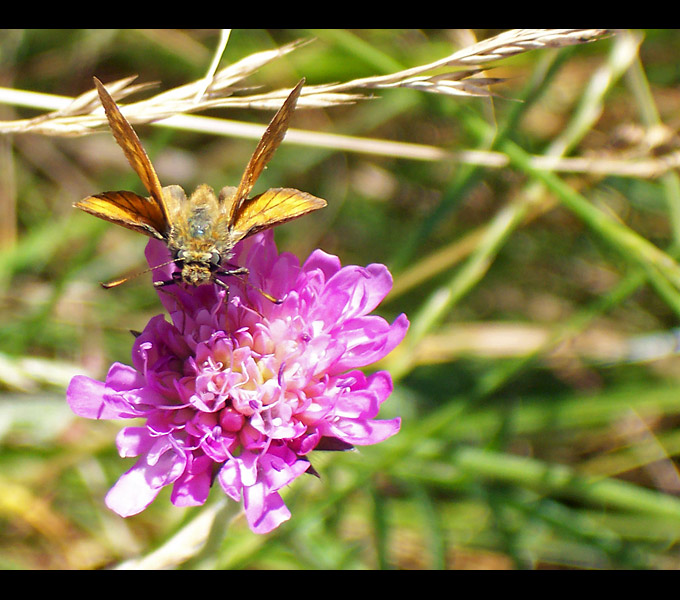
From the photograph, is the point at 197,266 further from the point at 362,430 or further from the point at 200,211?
the point at 362,430

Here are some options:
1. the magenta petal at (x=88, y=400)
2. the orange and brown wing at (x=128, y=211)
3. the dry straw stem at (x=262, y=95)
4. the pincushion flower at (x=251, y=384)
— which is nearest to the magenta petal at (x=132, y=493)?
the pincushion flower at (x=251, y=384)

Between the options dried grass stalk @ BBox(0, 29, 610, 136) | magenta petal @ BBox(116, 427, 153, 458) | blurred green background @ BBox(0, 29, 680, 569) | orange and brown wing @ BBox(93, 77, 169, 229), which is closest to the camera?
orange and brown wing @ BBox(93, 77, 169, 229)

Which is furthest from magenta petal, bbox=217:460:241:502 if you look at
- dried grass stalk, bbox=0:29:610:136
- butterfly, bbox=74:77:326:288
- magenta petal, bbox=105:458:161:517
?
dried grass stalk, bbox=0:29:610:136

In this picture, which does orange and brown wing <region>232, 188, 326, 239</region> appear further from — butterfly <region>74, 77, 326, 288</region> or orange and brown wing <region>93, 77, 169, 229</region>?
orange and brown wing <region>93, 77, 169, 229</region>

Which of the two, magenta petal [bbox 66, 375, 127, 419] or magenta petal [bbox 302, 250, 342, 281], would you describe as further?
magenta petal [bbox 302, 250, 342, 281]

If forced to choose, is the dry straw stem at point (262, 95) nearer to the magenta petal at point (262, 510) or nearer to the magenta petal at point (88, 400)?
the magenta petal at point (88, 400)

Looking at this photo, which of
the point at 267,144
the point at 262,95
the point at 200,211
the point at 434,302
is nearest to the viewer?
the point at 267,144

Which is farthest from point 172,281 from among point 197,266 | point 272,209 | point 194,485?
point 194,485

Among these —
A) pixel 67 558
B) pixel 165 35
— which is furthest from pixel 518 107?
pixel 67 558
